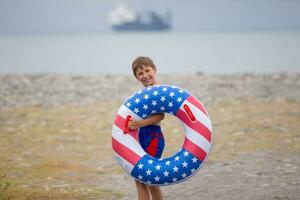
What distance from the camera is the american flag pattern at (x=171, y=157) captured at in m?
4.88

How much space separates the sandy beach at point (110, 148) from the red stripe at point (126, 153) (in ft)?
3.41

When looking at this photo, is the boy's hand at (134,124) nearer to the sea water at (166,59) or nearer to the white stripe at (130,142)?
the white stripe at (130,142)

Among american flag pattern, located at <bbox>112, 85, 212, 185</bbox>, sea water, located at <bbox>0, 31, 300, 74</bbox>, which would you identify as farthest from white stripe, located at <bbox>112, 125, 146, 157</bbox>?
sea water, located at <bbox>0, 31, 300, 74</bbox>

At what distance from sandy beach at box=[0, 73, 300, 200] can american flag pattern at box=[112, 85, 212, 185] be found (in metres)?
0.89

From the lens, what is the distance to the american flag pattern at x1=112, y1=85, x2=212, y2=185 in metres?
4.88

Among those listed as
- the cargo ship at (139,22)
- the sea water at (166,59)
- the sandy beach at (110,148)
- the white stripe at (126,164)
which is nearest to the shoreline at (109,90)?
the sandy beach at (110,148)

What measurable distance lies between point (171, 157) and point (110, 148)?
3454 mm

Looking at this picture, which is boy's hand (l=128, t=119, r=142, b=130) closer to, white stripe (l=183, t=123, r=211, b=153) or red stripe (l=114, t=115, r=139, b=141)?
red stripe (l=114, t=115, r=139, b=141)

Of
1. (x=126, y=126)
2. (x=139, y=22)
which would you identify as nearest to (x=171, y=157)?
(x=126, y=126)

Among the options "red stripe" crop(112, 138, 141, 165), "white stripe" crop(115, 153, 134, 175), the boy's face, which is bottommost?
"white stripe" crop(115, 153, 134, 175)

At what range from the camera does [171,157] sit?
4.96 m

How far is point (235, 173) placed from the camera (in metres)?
6.58

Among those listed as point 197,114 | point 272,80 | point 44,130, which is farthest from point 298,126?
point 272,80

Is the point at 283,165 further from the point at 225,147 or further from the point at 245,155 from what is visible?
the point at 225,147
